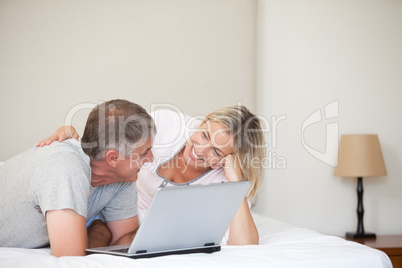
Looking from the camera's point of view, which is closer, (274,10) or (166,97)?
(166,97)

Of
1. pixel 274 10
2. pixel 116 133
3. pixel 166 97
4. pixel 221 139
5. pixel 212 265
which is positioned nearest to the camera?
pixel 212 265

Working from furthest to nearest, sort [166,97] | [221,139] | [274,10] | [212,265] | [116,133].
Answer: [274,10] → [166,97] → [221,139] → [116,133] → [212,265]

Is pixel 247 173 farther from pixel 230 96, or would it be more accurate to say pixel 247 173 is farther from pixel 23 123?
pixel 23 123

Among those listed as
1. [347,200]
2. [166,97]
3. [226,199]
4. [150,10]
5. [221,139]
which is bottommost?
[347,200]

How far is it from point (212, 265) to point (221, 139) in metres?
0.95

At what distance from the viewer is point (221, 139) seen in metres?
2.23

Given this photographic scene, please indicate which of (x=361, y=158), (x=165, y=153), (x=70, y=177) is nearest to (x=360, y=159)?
(x=361, y=158)

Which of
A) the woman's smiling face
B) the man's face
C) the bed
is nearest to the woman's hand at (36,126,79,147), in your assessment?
the man's face

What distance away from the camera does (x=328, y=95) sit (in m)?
3.44

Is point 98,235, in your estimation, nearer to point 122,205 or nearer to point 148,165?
point 122,205

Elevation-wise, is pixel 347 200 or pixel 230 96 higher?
pixel 230 96

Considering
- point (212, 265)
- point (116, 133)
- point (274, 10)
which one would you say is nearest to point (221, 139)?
point (116, 133)

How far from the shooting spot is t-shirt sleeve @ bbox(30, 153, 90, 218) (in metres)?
1.36

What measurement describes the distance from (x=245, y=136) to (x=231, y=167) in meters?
0.18
